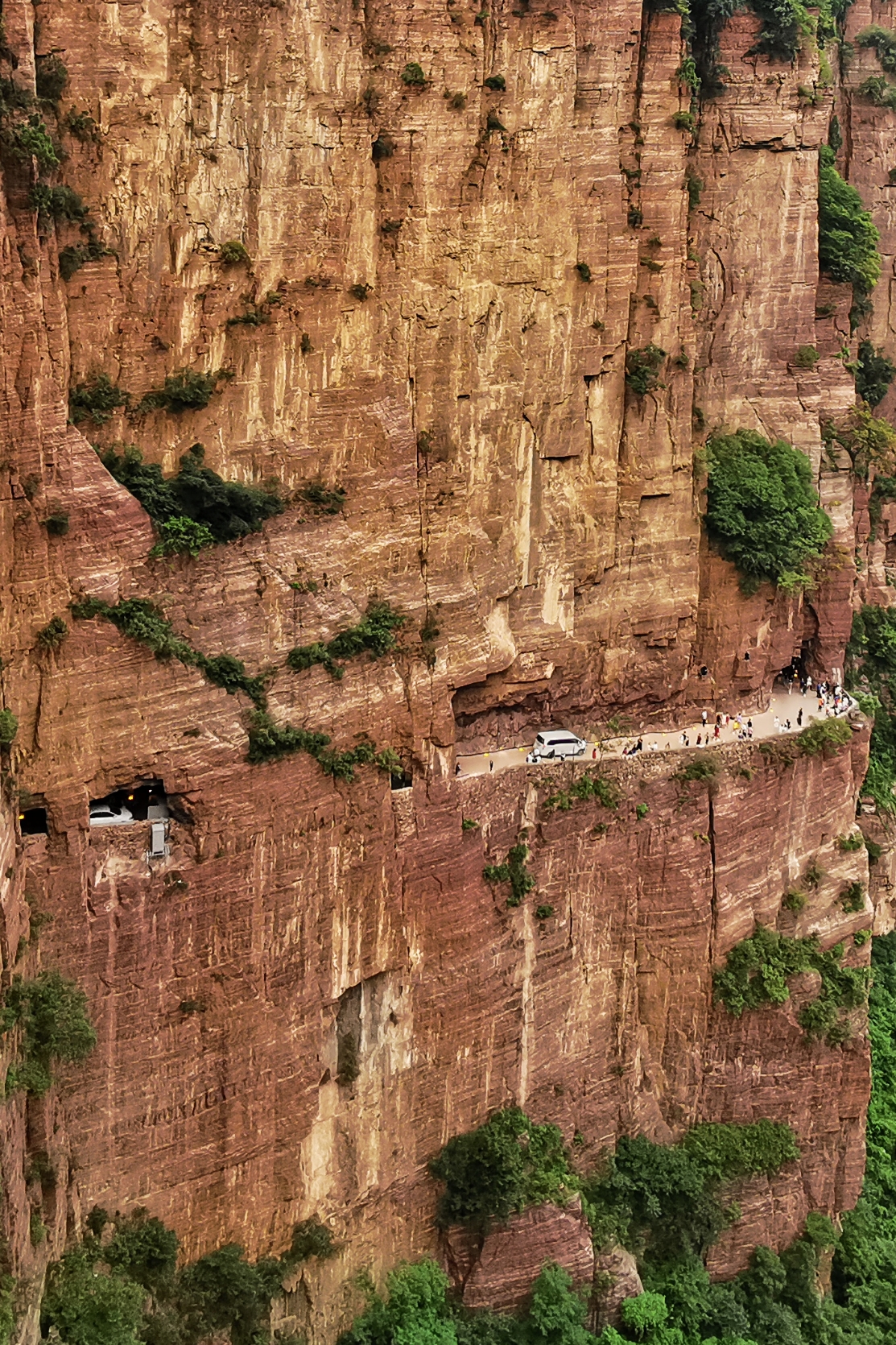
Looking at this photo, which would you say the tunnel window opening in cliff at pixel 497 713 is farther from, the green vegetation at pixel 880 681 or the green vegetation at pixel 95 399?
the green vegetation at pixel 880 681

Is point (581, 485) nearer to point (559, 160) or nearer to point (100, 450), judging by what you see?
point (559, 160)

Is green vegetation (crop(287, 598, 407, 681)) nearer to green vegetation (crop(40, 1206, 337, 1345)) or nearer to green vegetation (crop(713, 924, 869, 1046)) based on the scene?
green vegetation (crop(40, 1206, 337, 1345))

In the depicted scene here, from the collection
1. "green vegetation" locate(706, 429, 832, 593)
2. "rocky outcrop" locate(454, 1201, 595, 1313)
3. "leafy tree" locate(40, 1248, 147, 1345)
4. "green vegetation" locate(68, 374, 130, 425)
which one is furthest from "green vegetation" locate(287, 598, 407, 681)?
"rocky outcrop" locate(454, 1201, 595, 1313)

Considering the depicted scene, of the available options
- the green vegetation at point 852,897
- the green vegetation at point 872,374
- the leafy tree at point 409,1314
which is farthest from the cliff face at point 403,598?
the green vegetation at point 872,374

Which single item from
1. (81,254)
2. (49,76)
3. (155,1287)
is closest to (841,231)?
(81,254)

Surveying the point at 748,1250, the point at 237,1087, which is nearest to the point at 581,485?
the point at 237,1087

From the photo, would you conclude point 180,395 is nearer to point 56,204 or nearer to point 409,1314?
point 56,204
